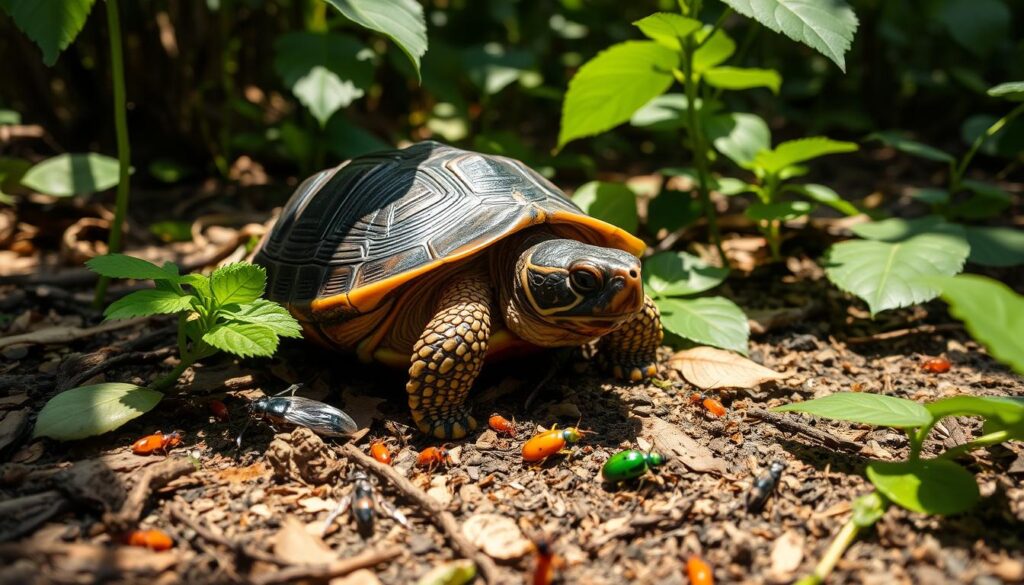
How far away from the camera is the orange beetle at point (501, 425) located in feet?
10.1

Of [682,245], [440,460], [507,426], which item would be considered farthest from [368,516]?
[682,245]

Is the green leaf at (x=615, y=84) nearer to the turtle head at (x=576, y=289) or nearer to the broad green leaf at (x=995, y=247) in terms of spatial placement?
the turtle head at (x=576, y=289)

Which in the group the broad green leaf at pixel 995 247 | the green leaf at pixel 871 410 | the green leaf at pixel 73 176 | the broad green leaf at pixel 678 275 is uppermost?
the green leaf at pixel 73 176

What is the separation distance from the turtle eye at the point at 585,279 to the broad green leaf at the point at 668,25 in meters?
1.38

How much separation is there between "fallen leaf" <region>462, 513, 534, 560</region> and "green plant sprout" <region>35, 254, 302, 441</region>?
101 centimetres

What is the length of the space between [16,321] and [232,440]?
196 cm

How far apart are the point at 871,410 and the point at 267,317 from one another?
2325 mm

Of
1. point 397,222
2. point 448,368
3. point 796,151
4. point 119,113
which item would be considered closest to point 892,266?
point 796,151

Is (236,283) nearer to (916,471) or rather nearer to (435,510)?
(435,510)

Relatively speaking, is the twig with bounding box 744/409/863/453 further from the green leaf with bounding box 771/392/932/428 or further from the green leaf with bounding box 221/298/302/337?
the green leaf with bounding box 221/298/302/337

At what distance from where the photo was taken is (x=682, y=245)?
5160 millimetres

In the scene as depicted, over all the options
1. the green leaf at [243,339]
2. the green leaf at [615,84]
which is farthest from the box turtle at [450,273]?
the green leaf at [615,84]

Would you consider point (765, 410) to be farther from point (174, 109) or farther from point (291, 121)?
point (174, 109)

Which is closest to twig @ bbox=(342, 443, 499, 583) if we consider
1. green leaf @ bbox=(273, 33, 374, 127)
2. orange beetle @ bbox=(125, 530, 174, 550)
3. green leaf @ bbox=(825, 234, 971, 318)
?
orange beetle @ bbox=(125, 530, 174, 550)
